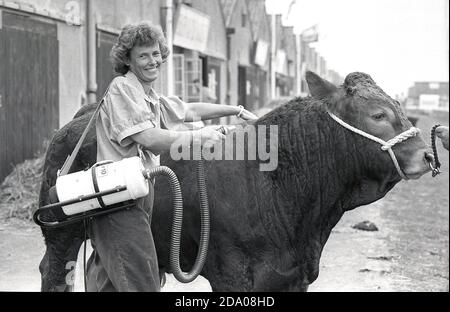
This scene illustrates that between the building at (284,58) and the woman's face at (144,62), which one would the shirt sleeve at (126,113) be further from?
the building at (284,58)

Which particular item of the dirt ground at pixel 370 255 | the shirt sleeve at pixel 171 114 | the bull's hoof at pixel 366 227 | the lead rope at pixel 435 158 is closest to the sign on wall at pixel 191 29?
the dirt ground at pixel 370 255

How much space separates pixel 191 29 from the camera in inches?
650

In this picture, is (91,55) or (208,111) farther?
(91,55)

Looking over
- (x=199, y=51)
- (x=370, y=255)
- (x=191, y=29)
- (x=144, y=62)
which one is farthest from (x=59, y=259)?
(x=199, y=51)

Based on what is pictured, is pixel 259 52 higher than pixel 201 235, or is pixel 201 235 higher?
pixel 259 52

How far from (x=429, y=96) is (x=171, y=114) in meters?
50.8

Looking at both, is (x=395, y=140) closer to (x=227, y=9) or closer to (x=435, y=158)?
(x=435, y=158)

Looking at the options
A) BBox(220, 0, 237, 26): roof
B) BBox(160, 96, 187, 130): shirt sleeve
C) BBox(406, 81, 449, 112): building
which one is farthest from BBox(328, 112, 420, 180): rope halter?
BBox(406, 81, 449, 112): building

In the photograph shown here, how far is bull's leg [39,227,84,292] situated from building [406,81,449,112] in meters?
45.4

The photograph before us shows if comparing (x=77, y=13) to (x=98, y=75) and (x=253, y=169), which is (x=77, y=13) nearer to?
(x=98, y=75)

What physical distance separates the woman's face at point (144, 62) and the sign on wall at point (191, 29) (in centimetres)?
1197

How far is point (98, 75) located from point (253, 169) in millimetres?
7975

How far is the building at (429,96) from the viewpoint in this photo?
1977 inches

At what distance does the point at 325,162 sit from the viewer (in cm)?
368
